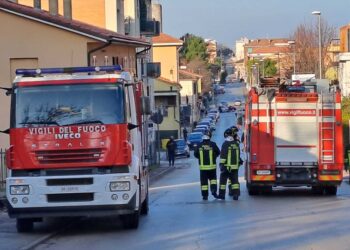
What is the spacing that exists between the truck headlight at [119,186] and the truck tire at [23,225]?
2010 millimetres

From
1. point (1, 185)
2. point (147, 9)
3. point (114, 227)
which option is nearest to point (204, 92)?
point (147, 9)

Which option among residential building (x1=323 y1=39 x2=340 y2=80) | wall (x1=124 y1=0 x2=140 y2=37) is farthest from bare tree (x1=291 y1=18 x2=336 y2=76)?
wall (x1=124 y1=0 x2=140 y2=37)

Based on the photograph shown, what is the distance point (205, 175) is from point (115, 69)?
683cm

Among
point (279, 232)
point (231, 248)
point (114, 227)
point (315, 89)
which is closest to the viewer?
point (231, 248)

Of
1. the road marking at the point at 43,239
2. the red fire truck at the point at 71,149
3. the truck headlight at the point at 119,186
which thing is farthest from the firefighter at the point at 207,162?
the truck headlight at the point at 119,186

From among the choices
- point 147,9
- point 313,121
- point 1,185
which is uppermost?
point 147,9

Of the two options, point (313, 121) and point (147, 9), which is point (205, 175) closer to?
point (313, 121)

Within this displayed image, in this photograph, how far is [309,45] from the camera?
73625mm

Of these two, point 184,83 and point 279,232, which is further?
point 184,83

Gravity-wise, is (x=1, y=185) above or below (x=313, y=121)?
below

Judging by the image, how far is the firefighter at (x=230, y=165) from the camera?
70.9 feet

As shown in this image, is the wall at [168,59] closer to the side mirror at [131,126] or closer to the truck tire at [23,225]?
the truck tire at [23,225]

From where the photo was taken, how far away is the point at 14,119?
15.1 meters

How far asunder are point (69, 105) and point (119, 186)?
5.67ft
